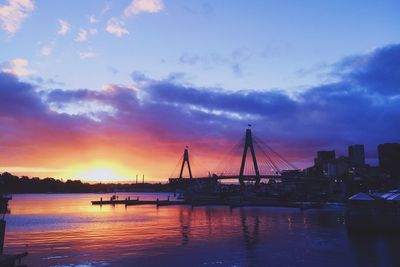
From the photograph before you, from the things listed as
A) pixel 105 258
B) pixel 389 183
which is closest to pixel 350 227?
pixel 105 258

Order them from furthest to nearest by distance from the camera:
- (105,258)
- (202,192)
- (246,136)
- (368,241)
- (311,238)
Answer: (202,192)
(246,136)
(311,238)
(368,241)
(105,258)

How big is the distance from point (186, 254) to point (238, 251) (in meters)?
3.67

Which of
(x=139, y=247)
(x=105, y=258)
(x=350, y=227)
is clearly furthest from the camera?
(x=350, y=227)

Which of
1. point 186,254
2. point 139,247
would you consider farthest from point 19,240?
point 186,254

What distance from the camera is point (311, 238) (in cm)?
Result: 3438

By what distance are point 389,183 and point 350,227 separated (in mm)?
129086

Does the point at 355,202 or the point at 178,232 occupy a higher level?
the point at 355,202

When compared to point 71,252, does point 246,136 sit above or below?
above

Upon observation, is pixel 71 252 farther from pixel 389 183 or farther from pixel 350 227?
pixel 389 183

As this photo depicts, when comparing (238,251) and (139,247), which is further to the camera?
(139,247)

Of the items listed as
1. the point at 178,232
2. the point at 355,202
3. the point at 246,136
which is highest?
the point at 246,136

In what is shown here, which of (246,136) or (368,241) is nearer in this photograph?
(368,241)

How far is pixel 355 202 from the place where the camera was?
38.5 meters

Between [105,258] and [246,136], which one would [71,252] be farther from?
[246,136]
